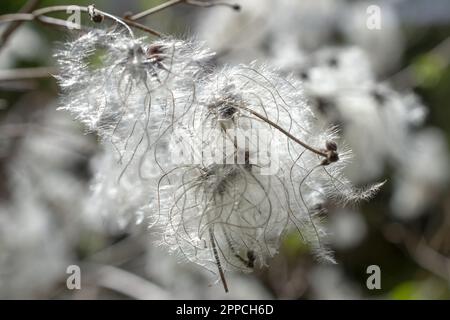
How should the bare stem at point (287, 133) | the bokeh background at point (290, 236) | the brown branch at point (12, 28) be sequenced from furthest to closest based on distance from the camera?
the bokeh background at point (290, 236), the brown branch at point (12, 28), the bare stem at point (287, 133)

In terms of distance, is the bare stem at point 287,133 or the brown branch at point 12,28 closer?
the bare stem at point 287,133

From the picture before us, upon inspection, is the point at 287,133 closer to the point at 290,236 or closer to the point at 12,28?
the point at 12,28

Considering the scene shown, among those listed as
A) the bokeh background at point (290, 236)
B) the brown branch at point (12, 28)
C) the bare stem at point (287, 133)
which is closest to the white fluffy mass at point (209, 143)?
the bare stem at point (287, 133)

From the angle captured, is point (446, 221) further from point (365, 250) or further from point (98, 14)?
point (98, 14)

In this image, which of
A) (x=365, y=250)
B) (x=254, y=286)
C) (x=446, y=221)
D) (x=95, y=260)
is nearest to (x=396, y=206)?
(x=446, y=221)

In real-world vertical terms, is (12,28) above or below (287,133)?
above

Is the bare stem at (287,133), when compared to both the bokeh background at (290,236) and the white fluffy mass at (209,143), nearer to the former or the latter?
the white fluffy mass at (209,143)

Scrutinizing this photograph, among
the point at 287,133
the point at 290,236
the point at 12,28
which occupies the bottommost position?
the point at 287,133

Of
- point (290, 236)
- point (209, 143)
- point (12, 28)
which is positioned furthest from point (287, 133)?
point (290, 236)

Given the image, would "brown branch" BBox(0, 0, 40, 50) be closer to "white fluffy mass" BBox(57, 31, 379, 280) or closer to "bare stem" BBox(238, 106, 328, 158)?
"white fluffy mass" BBox(57, 31, 379, 280)
